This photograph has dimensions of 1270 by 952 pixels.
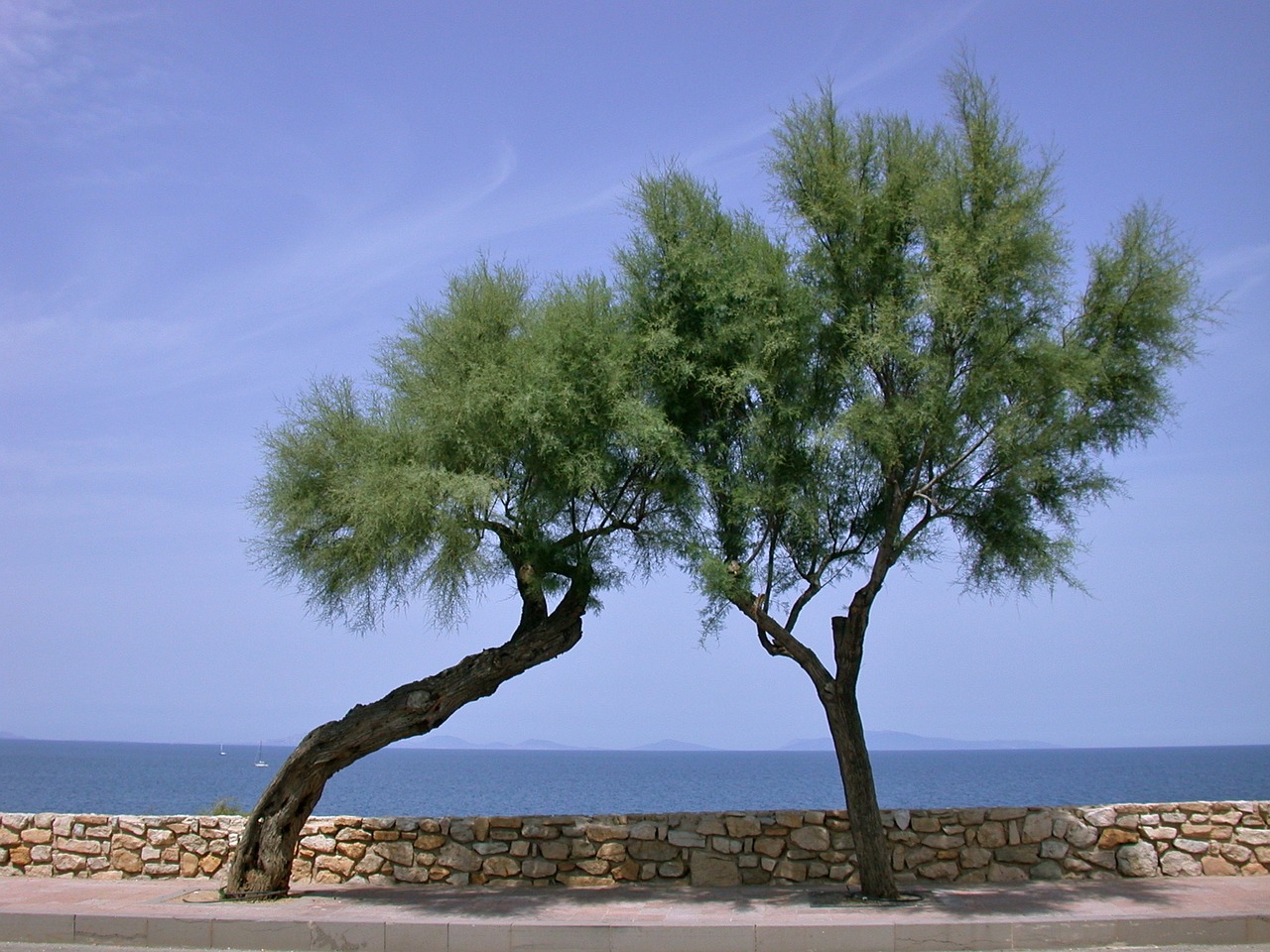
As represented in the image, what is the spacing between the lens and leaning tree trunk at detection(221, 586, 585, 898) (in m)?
12.4

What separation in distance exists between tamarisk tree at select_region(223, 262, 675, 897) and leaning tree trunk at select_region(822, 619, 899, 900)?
2664 mm

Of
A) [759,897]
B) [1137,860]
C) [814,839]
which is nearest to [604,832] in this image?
[759,897]

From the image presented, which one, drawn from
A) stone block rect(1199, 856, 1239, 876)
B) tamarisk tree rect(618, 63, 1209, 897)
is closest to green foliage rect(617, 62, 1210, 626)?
tamarisk tree rect(618, 63, 1209, 897)

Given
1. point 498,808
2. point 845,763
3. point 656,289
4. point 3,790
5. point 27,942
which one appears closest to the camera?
point 27,942

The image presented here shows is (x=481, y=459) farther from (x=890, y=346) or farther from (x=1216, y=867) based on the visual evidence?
(x=1216, y=867)

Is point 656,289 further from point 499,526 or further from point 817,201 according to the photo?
point 499,526

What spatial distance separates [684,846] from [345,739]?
13.7 ft

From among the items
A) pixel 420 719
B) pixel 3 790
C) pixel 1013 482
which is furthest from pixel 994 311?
pixel 3 790

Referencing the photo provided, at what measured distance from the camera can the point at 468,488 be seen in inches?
469

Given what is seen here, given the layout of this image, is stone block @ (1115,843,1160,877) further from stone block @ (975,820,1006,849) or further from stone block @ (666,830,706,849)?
stone block @ (666,830,706,849)

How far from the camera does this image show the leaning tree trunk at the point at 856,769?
11.8 metres

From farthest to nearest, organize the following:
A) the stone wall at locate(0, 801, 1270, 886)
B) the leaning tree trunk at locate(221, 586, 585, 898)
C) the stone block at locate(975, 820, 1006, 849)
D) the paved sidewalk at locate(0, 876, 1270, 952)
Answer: the stone block at locate(975, 820, 1006, 849) < the stone wall at locate(0, 801, 1270, 886) < the leaning tree trunk at locate(221, 586, 585, 898) < the paved sidewalk at locate(0, 876, 1270, 952)

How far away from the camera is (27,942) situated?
10.9 metres

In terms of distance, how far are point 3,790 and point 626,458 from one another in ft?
245
